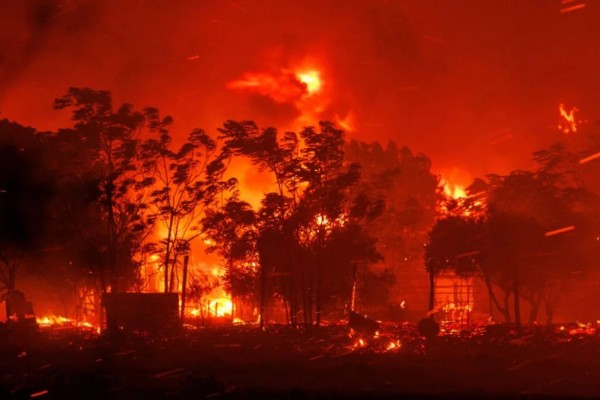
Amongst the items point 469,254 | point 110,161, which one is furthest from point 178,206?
point 469,254

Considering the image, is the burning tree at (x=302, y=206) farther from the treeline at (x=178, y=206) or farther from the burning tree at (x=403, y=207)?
the burning tree at (x=403, y=207)

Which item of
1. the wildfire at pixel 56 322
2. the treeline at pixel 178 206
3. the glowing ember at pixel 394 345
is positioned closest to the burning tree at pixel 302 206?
the treeline at pixel 178 206

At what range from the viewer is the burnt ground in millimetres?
13695

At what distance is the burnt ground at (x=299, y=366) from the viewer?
13.7 m

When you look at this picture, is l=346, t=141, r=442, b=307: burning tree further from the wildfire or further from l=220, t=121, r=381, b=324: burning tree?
the wildfire

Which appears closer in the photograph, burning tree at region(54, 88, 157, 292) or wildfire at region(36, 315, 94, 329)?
burning tree at region(54, 88, 157, 292)

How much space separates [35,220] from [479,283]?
3023cm

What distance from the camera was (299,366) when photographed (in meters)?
17.5

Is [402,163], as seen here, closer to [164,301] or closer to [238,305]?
[238,305]

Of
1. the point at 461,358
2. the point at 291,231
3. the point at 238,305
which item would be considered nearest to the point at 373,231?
Result: the point at 238,305

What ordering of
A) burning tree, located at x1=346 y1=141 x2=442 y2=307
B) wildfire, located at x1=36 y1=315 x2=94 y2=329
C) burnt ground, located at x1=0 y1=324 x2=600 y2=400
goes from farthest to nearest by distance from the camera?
1. burning tree, located at x1=346 y1=141 x2=442 y2=307
2. wildfire, located at x1=36 y1=315 x2=94 y2=329
3. burnt ground, located at x1=0 y1=324 x2=600 y2=400

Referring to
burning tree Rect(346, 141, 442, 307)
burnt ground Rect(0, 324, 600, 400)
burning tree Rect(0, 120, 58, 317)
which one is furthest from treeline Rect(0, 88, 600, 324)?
burning tree Rect(346, 141, 442, 307)

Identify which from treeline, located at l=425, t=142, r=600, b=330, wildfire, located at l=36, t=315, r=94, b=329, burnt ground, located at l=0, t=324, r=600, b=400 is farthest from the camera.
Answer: wildfire, located at l=36, t=315, r=94, b=329

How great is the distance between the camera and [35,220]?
2947cm
